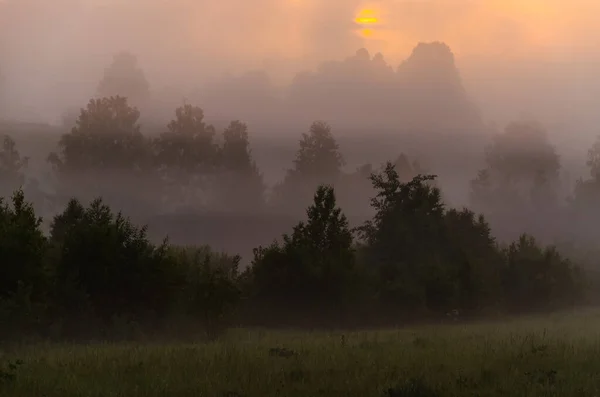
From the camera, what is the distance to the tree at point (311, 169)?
10956 cm

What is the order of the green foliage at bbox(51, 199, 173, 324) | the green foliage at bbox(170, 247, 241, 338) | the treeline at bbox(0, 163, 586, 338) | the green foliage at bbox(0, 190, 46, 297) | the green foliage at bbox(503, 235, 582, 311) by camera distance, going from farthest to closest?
1. the green foliage at bbox(503, 235, 582, 311)
2. the green foliage at bbox(170, 247, 241, 338)
3. the green foliage at bbox(51, 199, 173, 324)
4. the treeline at bbox(0, 163, 586, 338)
5. the green foliage at bbox(0, 190, 46, 297)

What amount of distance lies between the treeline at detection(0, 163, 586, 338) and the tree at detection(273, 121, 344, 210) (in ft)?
188

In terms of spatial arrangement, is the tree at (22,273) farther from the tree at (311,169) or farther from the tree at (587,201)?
the tree at (587,201)

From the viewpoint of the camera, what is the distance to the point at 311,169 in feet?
360

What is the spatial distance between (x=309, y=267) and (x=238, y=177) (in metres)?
67.6

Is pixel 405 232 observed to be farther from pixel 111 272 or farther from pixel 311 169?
pixel 311 169

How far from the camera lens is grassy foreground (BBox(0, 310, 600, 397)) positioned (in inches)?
435

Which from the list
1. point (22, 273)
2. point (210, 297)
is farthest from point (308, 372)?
point (22, 273)

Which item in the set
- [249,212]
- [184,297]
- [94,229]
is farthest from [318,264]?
[249,212]

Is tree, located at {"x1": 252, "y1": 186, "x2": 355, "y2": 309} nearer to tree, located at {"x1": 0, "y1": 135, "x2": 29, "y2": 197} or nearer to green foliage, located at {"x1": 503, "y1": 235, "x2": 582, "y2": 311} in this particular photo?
green foliage, located at {"x1": 503, "y1": 235, "x2": 582, "y2": 311}

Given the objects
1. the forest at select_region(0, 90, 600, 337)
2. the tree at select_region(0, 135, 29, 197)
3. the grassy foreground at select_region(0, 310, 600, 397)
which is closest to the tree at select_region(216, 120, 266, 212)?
the forest at select_region(0, 90, 600, 337)

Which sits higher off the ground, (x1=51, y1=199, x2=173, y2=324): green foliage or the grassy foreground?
(x1=51, y1=199, x2=173, y2=324): green foliage

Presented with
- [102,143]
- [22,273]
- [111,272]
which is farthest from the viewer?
[102,143]

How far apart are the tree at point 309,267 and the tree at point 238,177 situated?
6387 cm
